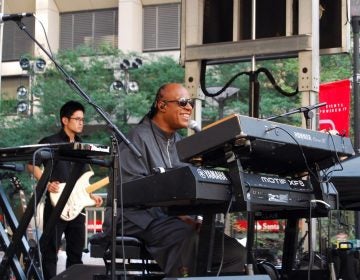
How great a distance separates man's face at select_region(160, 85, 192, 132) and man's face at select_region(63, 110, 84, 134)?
182 centimetres

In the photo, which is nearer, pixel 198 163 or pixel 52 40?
pixel 198 163

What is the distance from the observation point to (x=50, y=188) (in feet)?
19.4

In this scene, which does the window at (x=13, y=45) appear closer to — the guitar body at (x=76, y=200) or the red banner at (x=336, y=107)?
the red banner at (x=336, y=107)

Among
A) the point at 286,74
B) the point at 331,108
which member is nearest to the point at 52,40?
the point at 286,74

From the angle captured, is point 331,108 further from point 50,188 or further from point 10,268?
point 10,268

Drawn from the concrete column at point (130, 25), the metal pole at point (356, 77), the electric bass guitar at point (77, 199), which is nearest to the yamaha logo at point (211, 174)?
→ the electric bass guitar at point (77, 199)

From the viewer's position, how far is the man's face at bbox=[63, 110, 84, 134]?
615cm

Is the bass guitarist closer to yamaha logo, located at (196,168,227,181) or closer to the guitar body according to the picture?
the guitar body

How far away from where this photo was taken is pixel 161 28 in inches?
1209

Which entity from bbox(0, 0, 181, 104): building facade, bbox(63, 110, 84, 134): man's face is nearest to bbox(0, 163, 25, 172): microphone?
bbox(63, 110, 84, 134): man's face

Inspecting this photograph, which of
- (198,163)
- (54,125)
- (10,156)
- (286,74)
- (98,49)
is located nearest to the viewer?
(198,163)

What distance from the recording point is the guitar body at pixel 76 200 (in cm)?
598

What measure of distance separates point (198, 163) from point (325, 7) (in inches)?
152

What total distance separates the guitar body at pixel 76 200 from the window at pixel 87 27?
992 inches
